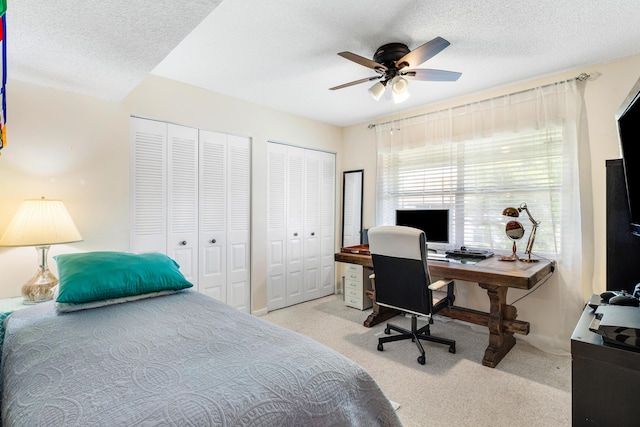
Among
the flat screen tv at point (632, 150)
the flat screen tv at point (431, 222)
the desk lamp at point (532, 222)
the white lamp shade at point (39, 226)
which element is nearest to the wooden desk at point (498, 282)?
the desk lamp at point (532, 222)

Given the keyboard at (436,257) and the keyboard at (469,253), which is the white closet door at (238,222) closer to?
the keyboard at (436,257)

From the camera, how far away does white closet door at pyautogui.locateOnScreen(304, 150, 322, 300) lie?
431 cm

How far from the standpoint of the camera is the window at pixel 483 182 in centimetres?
297

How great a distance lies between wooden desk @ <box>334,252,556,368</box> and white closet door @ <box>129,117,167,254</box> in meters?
2.50

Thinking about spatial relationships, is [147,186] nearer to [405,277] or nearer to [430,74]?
[405,277]

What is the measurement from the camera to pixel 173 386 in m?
0.96

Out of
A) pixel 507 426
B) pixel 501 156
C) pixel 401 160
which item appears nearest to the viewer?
pixel 507 426

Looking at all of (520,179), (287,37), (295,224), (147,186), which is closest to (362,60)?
(287,37)

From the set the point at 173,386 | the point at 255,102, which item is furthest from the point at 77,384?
the point at 255,102

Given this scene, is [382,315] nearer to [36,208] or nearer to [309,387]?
[309,387]

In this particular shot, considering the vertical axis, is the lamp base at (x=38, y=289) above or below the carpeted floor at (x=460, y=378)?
above

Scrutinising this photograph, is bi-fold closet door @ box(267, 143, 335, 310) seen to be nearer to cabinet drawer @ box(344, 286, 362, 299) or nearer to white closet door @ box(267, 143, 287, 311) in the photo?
white closet door @ box(267, 143, 287, 311)

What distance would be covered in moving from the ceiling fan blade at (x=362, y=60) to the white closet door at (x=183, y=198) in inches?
71.0

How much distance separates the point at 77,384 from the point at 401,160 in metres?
3.73
